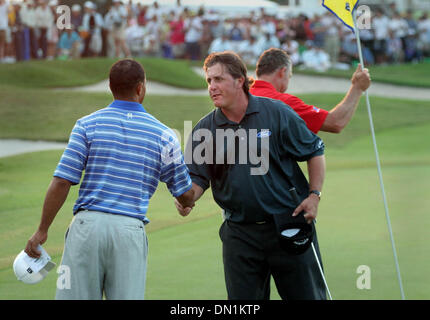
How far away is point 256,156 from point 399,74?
22118 millimetres

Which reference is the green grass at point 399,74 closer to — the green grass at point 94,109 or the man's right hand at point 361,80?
the green grass at point 94,109

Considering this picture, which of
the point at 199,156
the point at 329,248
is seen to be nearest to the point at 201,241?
the point at 329,248

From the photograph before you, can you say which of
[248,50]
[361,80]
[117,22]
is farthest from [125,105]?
[248,50]

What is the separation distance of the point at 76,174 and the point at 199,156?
86 cm

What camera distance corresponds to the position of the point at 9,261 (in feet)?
22.3

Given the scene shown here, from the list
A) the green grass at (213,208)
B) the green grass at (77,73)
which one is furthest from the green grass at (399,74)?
the green grass at (77,73)

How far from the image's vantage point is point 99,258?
360 cm

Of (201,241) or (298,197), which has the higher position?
(298,197)

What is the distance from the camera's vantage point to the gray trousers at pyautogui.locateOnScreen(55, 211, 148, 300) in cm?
359

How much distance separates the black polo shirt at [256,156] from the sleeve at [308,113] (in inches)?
23.5

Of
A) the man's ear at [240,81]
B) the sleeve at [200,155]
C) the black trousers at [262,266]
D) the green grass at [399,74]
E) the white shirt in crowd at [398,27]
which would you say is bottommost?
the green grass at [399,74]

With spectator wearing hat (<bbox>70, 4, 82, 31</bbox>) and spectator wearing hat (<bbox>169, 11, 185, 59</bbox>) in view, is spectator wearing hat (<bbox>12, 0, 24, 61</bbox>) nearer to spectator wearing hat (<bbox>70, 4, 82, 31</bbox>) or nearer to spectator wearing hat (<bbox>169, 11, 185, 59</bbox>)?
spectator wearing hat (<bbox>70, 4, 82, 31</bbox>)

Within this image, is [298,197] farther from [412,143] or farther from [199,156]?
[412,143]

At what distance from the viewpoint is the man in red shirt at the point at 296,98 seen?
4.82 meters
